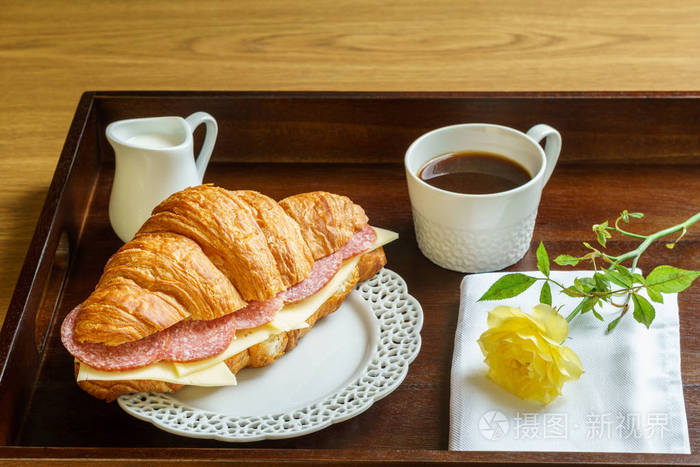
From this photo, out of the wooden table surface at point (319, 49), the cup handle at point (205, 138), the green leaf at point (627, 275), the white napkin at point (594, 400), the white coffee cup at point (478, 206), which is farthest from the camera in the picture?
the wooden table surface at point (319, 49)

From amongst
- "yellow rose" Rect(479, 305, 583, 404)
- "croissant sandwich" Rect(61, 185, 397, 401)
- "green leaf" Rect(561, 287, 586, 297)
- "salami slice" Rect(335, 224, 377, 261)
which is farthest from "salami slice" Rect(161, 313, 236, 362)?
"green leaf" Rect(561, 287, 586, 297)

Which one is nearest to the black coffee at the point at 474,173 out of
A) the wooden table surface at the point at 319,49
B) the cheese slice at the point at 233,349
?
the cheese slice at the point at 233,349

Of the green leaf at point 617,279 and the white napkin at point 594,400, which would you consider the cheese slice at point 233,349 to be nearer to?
the white napkin at point 594,400

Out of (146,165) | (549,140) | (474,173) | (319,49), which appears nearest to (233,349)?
(146,165)

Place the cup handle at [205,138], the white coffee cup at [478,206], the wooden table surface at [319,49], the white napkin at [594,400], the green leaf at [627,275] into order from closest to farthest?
1. the white napkin at [594,400]
2. the green leaf at [627,275]
3. the white coffee cup at [478,206]
4. the cup handle at [205,138]
5. the wooden table surface at [319,49]

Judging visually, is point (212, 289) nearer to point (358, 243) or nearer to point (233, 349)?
point (233, 349)

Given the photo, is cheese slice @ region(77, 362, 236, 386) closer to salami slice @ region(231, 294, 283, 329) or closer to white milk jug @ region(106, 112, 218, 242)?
salami slice @ region(231, 294, 283, 329)
